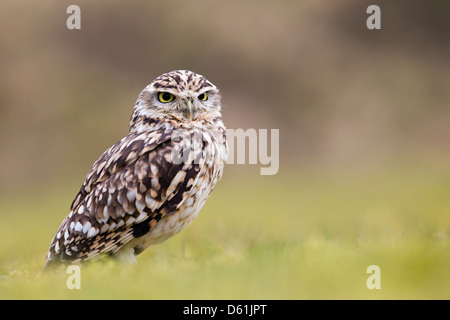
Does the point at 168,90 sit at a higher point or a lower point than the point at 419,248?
higher

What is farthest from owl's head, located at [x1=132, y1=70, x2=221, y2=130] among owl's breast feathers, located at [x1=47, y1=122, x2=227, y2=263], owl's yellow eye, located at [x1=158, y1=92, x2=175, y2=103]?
owl's breast feathers, located at [x1=47, y1=122, x2=227, y2=263]

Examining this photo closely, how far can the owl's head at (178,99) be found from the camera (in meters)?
6.61

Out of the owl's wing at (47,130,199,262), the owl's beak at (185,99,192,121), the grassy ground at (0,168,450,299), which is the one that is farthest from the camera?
the owl's beak at (185,99,192,121)

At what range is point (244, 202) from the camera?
15.1 m

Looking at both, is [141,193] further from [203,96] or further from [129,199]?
[203,96]

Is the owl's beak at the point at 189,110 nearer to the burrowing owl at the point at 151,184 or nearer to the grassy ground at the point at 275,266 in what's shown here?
the burrowing owl at the point at 151,184

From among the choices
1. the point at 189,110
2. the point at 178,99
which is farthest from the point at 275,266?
the point at 178,99

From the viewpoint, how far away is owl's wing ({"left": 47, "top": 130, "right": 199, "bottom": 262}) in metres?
6.19

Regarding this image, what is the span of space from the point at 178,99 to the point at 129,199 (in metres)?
1.09

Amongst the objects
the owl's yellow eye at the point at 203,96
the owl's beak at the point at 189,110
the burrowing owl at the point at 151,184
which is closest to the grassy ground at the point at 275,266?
the burrowing owl at the point at 151,184

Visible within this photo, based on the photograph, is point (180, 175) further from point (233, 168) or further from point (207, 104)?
point (233, 168)

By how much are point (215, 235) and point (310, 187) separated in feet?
30.3

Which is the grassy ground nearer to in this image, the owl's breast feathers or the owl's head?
the owl's breast feathers
